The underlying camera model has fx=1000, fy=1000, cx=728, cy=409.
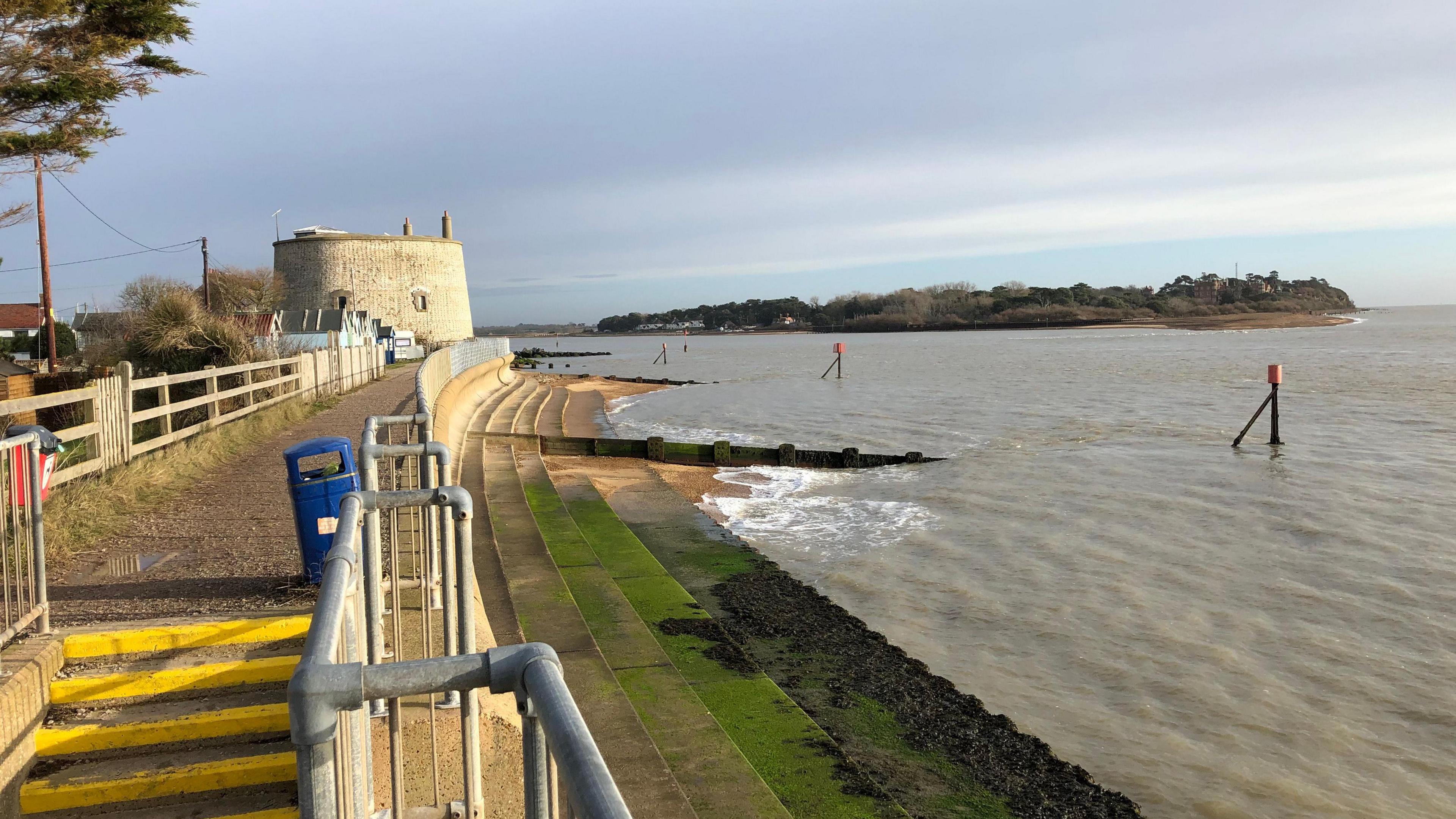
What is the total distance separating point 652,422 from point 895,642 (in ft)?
85.8

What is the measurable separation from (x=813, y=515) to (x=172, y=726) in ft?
43.0

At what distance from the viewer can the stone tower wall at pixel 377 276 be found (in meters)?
70.2

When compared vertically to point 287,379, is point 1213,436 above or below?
below

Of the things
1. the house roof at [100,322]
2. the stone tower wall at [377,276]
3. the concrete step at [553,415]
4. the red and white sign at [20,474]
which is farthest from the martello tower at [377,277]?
the red and white sign at [20,474]

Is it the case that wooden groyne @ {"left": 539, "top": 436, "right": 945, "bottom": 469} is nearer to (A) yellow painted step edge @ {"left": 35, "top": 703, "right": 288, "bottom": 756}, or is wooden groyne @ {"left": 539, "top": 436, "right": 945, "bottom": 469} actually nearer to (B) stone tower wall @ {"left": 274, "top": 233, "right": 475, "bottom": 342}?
(A) yellow painted step edge @ {"left": 35, "top": 703, "right": 288, "bottom": 756}

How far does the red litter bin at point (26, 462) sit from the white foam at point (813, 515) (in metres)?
9.01

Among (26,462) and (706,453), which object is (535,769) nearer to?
(26,462)

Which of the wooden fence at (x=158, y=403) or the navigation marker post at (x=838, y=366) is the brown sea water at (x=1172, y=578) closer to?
the wooden fence at (x=158, y=403)

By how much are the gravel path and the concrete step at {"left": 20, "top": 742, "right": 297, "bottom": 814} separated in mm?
1359

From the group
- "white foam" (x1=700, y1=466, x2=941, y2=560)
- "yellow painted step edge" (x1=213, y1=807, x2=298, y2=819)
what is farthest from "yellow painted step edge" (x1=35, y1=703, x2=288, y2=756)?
"white foam" (x1=700, y1=466, x2=941, y2=560)

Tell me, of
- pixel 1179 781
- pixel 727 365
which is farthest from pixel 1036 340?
pixel 1179 781

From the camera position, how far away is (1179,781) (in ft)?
24.6

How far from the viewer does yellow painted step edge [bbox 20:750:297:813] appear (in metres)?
4.63

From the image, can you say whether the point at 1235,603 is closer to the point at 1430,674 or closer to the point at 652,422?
the point at 1430,674
